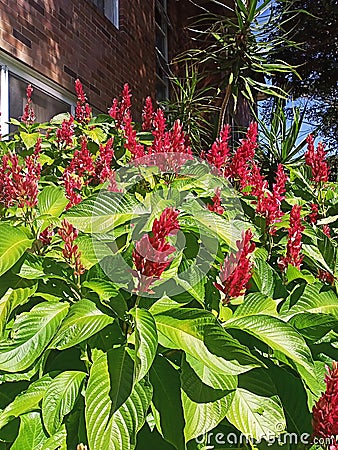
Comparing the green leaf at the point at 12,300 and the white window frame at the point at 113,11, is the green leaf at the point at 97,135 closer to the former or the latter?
the green leaf at the point at 12,300

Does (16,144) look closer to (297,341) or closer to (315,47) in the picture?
(297,341)

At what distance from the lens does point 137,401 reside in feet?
3.70

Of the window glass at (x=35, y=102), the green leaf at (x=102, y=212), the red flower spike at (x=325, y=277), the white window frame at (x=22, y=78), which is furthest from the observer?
the window glass at (x=35, y=102)

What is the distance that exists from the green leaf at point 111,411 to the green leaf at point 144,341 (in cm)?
9

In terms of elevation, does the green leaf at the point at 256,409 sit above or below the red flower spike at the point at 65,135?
below

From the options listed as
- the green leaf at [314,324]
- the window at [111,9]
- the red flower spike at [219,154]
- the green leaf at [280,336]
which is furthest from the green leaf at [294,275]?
the window at [111,9]

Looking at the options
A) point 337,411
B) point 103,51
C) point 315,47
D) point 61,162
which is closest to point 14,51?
point 103,51

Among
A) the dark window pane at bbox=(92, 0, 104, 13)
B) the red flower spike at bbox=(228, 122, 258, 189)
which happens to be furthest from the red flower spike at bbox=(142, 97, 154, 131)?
the dark window pane at bbox=(92, 0, 104, 13)

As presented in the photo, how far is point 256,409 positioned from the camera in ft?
3.91

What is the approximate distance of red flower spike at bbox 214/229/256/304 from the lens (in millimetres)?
1283

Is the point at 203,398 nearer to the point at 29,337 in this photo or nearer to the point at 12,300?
the point at 29,337

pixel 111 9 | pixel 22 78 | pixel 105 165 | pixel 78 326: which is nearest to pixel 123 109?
pixel 105 165

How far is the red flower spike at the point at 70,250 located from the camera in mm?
1331

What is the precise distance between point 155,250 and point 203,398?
0.31 meters
